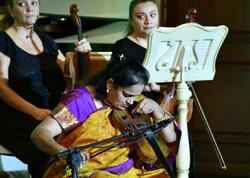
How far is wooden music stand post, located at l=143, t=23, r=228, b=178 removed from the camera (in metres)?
1.85

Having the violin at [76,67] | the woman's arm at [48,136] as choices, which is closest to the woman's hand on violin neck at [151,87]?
the violin at [76,67]

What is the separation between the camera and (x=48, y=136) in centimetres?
165

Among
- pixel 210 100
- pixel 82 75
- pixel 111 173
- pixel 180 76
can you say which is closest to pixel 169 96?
pixel 180 76

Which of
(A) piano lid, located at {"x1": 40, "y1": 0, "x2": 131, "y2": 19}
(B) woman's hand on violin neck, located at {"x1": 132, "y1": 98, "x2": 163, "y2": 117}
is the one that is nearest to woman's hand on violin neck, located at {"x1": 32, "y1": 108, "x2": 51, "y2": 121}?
(B) woman's hand on violin neck, located at {"x1": 132, "y1": 98, "x2": 163, "y2": 117}

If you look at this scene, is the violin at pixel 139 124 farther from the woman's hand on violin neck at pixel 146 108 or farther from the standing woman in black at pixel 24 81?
the standing woman in black at pixel 24 81

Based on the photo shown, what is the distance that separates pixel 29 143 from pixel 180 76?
2.37 feet

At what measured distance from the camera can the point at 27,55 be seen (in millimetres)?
2223

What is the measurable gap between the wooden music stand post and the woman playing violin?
0.43 feet

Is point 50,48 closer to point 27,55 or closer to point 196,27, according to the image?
point 27,55

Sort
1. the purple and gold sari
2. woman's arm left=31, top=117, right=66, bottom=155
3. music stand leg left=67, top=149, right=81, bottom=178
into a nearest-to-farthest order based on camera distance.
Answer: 1. music stand leg left=67, top=149, right=81, bottom=178
2. woman's arm left=31, top=117, right=66, bottom=155
3. the purple and gold sari

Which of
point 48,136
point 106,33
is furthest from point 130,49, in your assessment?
point 106,33

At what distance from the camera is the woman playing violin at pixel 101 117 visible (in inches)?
67.2

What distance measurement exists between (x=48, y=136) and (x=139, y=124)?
0.31 metres

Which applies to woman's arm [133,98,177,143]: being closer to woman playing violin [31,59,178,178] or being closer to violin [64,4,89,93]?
woman playing violin [31,59,178,178]
